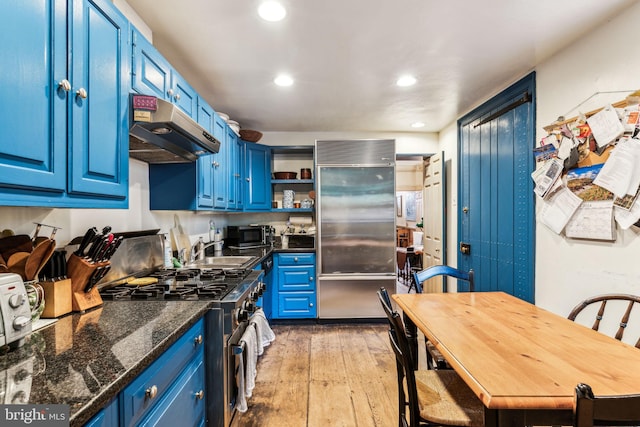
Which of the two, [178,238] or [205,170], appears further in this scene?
[178,238]

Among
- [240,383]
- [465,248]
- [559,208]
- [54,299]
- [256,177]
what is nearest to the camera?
[54,299]

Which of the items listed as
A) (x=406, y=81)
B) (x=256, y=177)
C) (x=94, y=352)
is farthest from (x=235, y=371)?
(x=256, y=177)

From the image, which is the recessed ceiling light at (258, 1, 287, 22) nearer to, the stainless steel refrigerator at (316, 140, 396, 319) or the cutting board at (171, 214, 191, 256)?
the cutting board at (171, 214, 191, 256)

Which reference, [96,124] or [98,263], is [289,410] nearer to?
[98,263]

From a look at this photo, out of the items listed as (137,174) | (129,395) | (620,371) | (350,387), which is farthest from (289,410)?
(137,174)

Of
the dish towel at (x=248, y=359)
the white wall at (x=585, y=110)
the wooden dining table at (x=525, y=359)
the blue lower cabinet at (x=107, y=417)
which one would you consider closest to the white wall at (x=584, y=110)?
the white wall at (x=585, y=110)

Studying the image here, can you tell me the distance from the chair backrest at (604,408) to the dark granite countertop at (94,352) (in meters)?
1.07

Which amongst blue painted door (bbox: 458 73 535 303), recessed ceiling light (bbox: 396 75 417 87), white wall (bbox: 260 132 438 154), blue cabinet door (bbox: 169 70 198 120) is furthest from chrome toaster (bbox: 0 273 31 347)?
white wall (bbox: 260 132 438 154)

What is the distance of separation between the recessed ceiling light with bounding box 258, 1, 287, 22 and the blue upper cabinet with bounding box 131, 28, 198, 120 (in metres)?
0.62

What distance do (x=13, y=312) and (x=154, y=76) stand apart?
1250 millimetres

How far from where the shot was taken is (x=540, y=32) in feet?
6.11

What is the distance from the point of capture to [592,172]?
182 centimetres

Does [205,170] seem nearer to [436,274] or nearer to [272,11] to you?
[272,11]

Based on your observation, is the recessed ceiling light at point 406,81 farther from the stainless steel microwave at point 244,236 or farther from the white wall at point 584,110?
the stainless steel microwave at point 244,236
